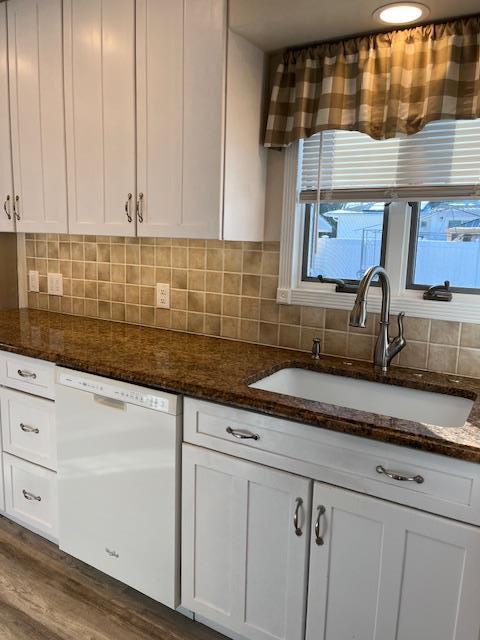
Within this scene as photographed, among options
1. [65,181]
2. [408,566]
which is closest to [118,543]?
[408,566]

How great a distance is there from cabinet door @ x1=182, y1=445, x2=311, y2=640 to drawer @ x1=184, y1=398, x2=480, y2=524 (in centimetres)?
5

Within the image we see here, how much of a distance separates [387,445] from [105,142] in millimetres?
1657

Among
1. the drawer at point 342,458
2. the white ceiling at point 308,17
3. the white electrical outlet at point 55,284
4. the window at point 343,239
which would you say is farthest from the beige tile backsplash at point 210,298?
the white ceiling at point 308,17

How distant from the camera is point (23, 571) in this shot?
2.08 meters

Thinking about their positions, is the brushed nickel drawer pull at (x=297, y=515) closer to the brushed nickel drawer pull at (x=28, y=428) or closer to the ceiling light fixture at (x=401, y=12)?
the brushed nickel drawer pull at (x=28, y=428)

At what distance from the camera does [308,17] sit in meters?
1.67

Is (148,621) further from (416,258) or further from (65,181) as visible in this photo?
(65,181)

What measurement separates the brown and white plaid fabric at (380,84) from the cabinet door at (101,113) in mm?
608

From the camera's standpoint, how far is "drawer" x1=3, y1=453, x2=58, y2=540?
2135mm

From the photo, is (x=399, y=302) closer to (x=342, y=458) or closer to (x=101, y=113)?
(x=342, y=458)

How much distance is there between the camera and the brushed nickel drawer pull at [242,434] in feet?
4.97

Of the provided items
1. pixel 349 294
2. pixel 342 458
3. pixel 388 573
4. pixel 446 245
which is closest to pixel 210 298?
pixel 349 294

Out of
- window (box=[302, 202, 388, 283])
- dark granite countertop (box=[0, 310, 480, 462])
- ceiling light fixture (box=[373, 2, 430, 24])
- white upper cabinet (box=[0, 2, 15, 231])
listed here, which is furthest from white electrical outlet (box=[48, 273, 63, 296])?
ceiling light fixture (box=[373, 2, 430, 24])

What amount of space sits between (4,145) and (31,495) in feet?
5.54
